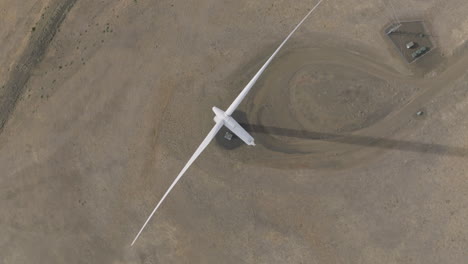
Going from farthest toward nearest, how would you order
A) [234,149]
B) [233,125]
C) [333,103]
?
[234,149] → [333,103] → [233,125]

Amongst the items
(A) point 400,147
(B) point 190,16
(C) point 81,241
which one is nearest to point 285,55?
(B) point 190,16

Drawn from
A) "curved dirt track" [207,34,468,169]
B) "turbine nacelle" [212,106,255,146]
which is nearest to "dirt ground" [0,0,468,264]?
"curved dirt track" [207,34,468,169]

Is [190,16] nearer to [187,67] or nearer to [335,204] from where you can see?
[187,67]

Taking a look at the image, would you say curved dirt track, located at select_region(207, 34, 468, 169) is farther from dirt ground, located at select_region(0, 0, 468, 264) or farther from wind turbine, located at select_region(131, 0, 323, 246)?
wind turbine, located at select_region(131, 0, 323, 246)

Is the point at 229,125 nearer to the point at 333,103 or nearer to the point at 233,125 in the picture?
the point at 233,125

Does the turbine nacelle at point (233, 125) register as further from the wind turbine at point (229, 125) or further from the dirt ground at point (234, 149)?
the dirt ground at point (234, 149)

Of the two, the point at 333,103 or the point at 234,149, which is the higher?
the point at 234,149

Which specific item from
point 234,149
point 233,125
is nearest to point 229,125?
point 233,125

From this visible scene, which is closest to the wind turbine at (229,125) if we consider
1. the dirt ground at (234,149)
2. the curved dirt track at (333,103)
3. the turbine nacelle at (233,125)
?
the turbine nacelle at (233,125)
